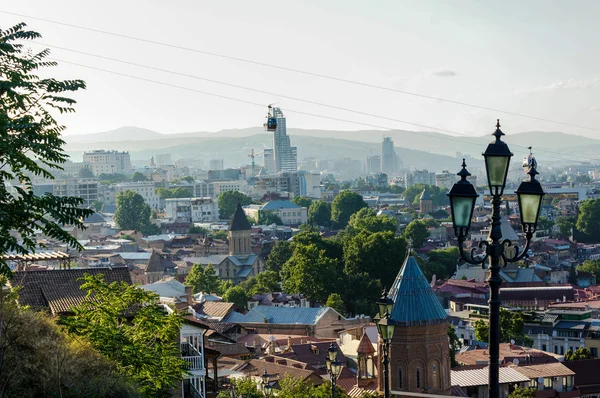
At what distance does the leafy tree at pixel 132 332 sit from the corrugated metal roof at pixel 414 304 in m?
10.6

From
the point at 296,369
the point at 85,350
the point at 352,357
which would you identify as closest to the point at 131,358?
the point at 85,350

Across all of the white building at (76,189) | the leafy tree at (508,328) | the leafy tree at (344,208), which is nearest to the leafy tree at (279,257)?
the leafy tree at (508,328)

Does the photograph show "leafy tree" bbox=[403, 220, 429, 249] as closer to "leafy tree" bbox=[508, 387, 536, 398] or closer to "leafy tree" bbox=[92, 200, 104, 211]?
"leafy tree" bbox=[508, 387, 536, 398]

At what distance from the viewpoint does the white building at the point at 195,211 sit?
135375mm

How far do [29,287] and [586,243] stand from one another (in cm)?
9119

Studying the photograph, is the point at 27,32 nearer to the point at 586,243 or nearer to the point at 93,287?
the point at 93,287

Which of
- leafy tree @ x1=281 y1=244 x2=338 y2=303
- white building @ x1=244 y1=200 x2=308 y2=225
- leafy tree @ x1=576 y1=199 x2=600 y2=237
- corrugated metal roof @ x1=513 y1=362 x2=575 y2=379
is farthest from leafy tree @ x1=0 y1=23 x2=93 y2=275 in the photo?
white building @ x1=244 y1=200 x2=308 y2=225

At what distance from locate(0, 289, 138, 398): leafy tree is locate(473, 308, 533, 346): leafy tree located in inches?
1240

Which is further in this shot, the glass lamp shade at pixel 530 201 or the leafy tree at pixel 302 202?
the leafy tree at pixel 302 202

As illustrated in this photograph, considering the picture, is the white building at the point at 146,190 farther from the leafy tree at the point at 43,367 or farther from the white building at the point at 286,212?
the leafy tree at the point at 43,367

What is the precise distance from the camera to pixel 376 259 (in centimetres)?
5778

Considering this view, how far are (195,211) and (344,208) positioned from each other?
1106 inches

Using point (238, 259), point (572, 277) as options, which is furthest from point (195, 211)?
point (572, 277)

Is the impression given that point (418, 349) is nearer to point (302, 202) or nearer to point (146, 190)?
point (302, 202)
